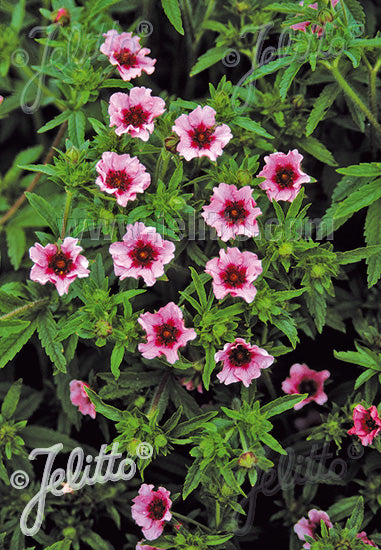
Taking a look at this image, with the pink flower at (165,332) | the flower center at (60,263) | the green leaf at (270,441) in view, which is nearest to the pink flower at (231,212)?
the pink flower at (165,332)

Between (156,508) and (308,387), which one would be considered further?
(308,387)

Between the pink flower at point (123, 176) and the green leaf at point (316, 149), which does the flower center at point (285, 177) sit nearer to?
the green leaf at point (316, 149)

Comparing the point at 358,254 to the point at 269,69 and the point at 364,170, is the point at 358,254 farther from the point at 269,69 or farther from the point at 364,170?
the point at 269,69

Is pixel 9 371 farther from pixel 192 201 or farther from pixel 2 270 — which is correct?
pixel 192 201

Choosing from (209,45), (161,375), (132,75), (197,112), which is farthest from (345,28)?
(161,375)

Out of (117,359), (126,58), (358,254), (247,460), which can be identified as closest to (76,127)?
(126,58)
